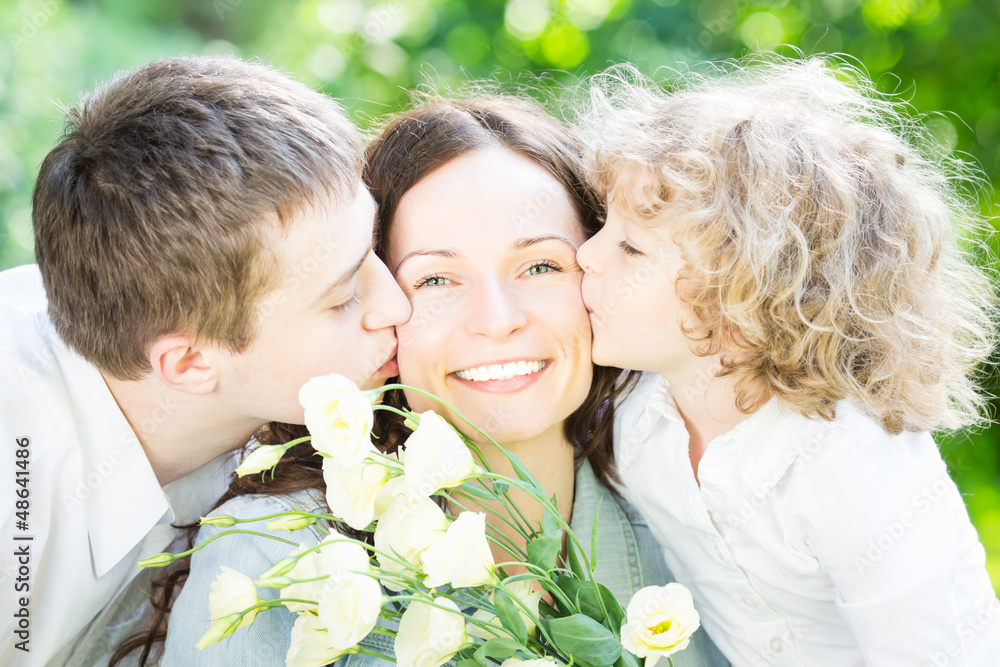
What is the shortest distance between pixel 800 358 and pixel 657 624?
2.21ft

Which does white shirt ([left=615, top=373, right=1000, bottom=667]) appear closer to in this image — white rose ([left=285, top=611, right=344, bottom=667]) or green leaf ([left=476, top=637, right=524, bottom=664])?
green leaf ([left=476, top=637, right=524, bottom=664])

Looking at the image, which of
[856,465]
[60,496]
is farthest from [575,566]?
[60,496]

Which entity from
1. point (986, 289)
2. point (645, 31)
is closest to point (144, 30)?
point (645, 31)

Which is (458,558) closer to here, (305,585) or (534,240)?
(305,585)

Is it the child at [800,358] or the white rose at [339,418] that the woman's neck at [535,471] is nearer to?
the child at [800,358]

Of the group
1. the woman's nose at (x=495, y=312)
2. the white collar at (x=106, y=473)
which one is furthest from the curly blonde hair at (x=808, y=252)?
the white collar at (x=106, y=473)

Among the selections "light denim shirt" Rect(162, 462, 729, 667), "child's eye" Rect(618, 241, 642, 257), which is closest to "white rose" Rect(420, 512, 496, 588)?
"light denim shirt" Rect(162, 462, 729, 667)

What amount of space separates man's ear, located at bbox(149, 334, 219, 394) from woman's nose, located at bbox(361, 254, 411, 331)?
30cm

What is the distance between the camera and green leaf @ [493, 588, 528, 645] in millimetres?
1040

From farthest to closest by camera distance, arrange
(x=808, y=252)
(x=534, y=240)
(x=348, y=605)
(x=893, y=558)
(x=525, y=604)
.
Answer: (x=534, y=240) < (x=808, y=252) < (x=893, y=558) < (x=525, y=604) < (x=348, y=605)

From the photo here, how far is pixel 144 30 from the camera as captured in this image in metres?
3.81

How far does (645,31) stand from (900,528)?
2.49 metres

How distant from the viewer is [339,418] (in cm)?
100

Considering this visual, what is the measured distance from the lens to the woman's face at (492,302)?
5.09ft
